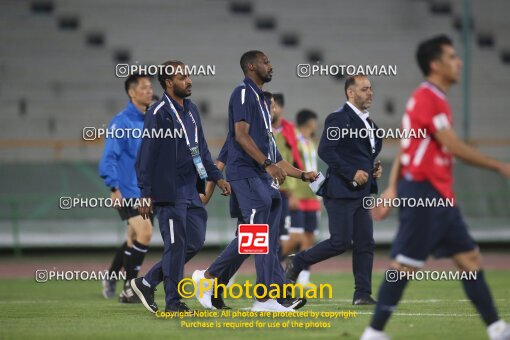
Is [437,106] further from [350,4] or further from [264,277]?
[350,4]

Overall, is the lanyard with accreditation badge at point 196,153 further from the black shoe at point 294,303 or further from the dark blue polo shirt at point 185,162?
the black shoe at point 294,303

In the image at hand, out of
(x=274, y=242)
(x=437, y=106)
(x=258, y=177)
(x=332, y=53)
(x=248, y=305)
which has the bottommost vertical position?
(x=248, y=305)

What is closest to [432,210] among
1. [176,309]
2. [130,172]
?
[176,309]

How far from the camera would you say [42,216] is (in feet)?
69.1

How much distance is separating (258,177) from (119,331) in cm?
208

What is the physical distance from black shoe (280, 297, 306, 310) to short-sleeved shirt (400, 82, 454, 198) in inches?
108

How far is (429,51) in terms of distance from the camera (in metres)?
7.21

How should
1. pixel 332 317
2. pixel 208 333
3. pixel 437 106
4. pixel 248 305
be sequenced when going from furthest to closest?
1. pixel 248 305
2. pixel 332 317
3. pixel 208 333
4. pixel 437 106

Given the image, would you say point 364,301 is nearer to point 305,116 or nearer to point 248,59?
point 248,59

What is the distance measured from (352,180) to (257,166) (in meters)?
Answer: 1.27

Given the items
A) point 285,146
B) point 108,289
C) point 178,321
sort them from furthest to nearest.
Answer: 1. point 285,146
2. point 108,289
3. point 178,321

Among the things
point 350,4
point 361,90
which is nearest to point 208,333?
point 361,90

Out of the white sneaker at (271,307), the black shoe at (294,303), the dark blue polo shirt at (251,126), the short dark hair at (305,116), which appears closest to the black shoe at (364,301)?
the black shoe at (294,303)

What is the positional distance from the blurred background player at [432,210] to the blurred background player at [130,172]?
15.9ft
